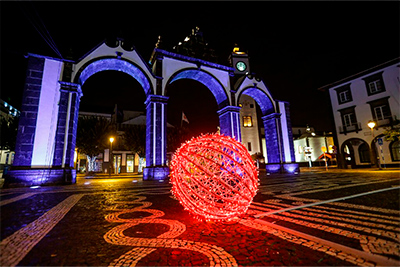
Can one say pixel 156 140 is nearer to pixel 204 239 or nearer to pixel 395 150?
pixel 204 239

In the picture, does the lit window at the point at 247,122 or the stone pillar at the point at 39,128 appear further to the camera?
the lit window at the point at 247,122

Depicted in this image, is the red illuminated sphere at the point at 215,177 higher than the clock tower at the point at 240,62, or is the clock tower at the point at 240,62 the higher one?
the clock tower at the point at 240,62

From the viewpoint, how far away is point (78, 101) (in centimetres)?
1295

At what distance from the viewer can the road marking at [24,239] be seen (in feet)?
6.79

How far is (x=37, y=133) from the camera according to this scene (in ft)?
35.4

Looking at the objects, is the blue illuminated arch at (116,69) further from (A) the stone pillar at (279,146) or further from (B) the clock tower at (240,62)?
(B) the clock tower at (240,62)

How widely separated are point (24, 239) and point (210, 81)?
54.9 ft

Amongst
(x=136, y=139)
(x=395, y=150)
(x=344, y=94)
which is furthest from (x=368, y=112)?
(x=136, y=139)

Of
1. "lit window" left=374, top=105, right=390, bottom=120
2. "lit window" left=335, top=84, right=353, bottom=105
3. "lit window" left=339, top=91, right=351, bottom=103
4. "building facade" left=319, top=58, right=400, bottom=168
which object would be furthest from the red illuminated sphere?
"lit window" left=339, top=91, right=351, bottom=103

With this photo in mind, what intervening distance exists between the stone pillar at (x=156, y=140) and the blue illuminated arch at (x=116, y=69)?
1236 mm

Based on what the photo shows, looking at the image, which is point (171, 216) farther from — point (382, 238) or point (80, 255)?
point (382, 238)

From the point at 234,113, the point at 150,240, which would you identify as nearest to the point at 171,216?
the point at 150,240

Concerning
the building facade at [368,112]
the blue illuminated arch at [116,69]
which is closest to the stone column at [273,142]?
the building facade at [368,112]

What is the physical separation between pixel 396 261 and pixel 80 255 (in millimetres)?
3422
